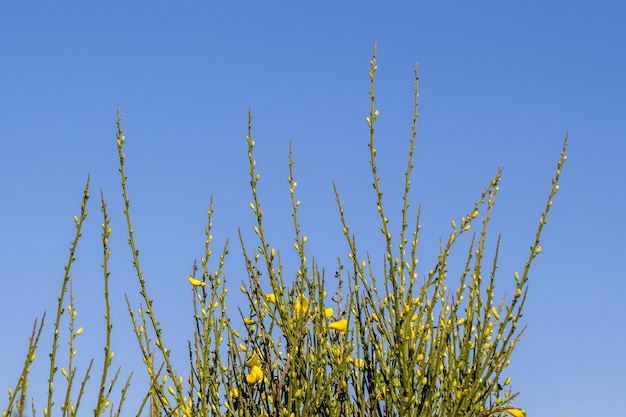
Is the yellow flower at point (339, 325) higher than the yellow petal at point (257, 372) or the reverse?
higher

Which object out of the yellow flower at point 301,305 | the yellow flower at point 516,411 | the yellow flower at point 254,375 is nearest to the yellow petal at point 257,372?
the yellow flower at point 254,375

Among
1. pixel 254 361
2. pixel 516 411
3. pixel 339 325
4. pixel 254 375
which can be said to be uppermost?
pixel 339 325

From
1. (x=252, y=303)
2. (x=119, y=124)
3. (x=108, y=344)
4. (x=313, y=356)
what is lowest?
(x=108, y=344)

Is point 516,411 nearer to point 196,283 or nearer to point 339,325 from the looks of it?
point 339,325

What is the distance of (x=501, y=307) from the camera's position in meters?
4.52

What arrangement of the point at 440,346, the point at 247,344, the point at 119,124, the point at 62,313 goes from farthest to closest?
the point at 247,344 < the point at 440,346 < the point at 119,124 < the point at 62,313

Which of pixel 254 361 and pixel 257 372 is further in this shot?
pixel 254 361

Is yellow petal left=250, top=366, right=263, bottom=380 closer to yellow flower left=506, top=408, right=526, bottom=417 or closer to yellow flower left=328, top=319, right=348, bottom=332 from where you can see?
yellow flower left=328, top=319, right=348, bottom=332

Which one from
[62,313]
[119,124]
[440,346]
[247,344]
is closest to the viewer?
[62,313]

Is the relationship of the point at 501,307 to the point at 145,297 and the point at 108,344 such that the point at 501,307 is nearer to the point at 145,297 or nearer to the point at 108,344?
Answer: the point at 145,297

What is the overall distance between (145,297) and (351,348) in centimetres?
119

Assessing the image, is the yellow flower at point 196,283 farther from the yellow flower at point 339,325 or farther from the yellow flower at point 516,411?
the yellow flower at point 516,411

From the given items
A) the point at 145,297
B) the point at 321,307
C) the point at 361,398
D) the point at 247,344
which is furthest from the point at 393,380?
the point at 145,297

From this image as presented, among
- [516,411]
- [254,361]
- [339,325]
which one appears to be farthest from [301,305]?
[516,411]
